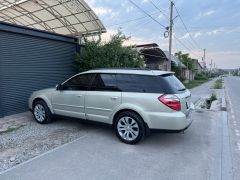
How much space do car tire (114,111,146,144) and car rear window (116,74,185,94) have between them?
0.60 meters

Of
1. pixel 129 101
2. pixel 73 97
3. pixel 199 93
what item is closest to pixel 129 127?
pixel 129 101

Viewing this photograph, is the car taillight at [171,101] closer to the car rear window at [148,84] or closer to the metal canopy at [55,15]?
the car rear window at [148,84]

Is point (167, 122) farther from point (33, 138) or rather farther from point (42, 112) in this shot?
point (42, 112)

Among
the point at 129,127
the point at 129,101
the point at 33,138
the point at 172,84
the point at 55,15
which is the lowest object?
the point at 33,138

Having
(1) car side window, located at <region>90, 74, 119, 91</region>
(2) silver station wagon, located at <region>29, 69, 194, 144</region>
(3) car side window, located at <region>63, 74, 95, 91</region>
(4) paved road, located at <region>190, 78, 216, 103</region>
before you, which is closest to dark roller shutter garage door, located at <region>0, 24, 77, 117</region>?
(2) silver station wagon, located at <region>29, 69, 194, 144</region>

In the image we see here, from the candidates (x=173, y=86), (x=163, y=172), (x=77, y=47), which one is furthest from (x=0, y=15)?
(x=163, y=172)

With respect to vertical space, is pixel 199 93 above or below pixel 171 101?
below

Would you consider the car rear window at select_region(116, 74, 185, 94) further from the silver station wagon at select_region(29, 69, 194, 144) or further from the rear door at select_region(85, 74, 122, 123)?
the rear door at select_region(85, 74, 122, 123)

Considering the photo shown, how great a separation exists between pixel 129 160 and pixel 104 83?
210 cm

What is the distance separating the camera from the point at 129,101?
512 centimetres

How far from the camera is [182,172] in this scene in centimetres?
389

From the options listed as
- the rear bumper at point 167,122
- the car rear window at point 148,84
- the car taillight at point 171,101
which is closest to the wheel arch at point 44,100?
the car rear window at point 148,84

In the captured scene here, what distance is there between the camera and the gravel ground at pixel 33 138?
14.5 feet

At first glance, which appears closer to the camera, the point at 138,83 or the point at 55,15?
the point at 138,83
